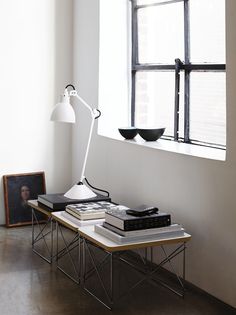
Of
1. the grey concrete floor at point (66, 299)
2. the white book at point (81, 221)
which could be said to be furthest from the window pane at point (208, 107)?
the grey concrete floor at point (66, 299)

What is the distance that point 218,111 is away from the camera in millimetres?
4016

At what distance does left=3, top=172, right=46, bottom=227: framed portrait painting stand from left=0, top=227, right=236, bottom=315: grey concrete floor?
3.54 feet

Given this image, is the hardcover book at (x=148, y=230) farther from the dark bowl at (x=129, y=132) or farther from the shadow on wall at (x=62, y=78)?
the shadow on wall at (x=62, y=78)

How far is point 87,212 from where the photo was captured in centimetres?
383

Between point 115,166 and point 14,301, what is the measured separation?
149 cm

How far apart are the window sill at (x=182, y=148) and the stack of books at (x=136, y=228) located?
46cm

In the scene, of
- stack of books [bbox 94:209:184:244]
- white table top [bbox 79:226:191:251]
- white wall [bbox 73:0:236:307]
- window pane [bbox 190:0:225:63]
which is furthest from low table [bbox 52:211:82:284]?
window pane [bbox 190:0:225:63]

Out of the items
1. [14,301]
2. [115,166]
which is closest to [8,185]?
[115,166]

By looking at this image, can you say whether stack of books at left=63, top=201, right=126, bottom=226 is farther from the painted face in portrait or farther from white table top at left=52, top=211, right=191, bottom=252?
the painted face in portrait

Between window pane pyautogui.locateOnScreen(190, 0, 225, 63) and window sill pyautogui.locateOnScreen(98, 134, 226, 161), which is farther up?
window pane pyautogui.locateOnScreen(190, 0, 225, 63)

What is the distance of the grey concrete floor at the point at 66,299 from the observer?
3381mm

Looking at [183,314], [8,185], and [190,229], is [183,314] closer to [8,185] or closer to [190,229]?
[190,229]

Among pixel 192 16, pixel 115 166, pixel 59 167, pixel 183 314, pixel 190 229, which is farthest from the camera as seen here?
pixel 59 167

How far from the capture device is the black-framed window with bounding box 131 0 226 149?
13.2 feet
